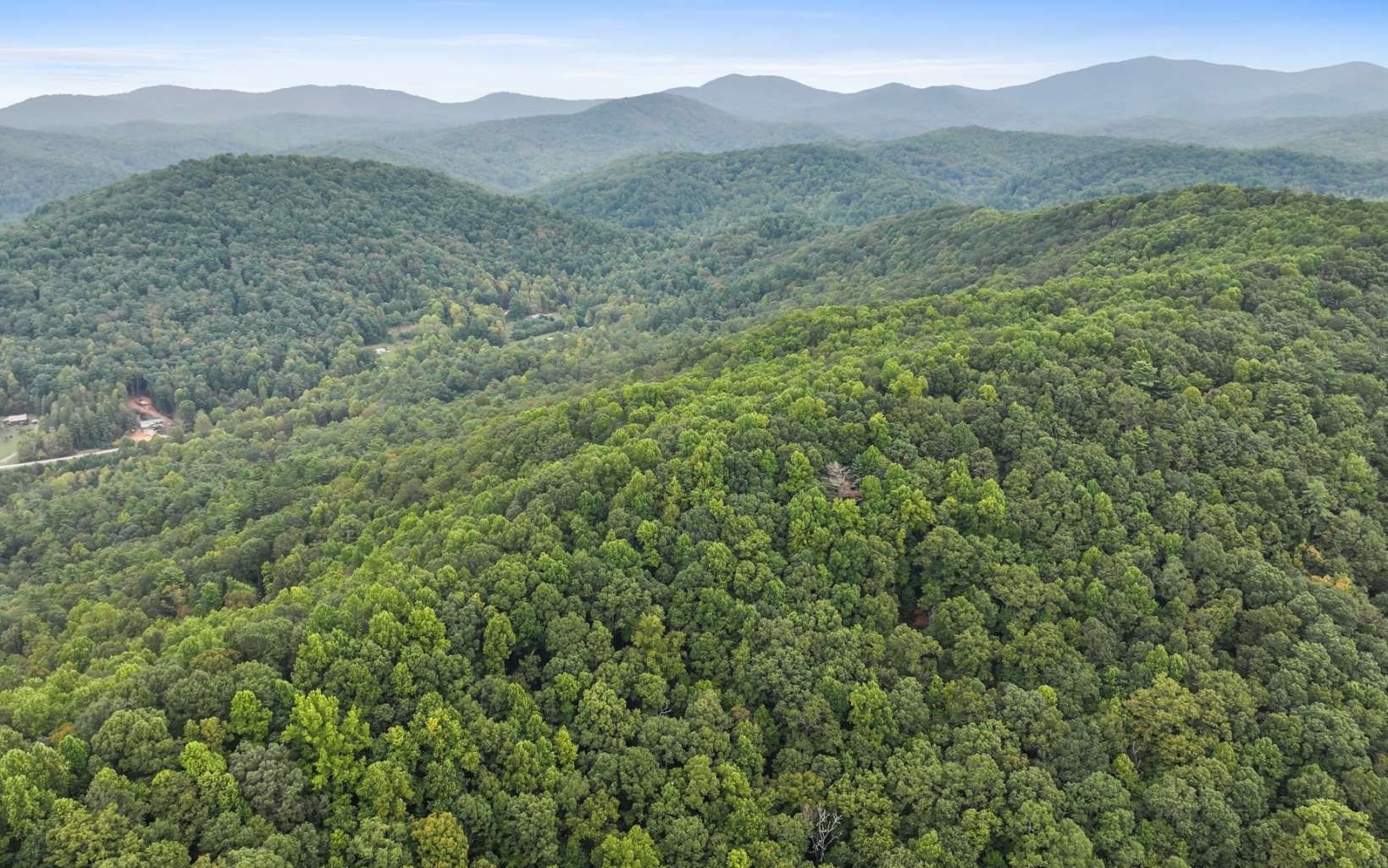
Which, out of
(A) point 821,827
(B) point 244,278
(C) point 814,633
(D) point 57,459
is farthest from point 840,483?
(B) point 244,278

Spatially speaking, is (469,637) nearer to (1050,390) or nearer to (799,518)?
(799,518)

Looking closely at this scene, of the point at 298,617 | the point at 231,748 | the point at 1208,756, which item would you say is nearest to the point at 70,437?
the point at 298,617

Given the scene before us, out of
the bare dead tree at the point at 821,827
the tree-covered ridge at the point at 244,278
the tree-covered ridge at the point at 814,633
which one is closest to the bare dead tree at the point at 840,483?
the tree-covered ridge at the point at 814,633

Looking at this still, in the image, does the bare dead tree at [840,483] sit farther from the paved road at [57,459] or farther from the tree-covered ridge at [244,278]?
the tree-covered ridge at [244,278]

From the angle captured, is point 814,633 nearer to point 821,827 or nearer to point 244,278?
point 821,827

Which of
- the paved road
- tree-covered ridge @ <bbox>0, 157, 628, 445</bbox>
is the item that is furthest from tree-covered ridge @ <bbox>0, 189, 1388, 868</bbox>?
tree-covered ridge @ <bbox>0, 157, 628, 445</bbox>
